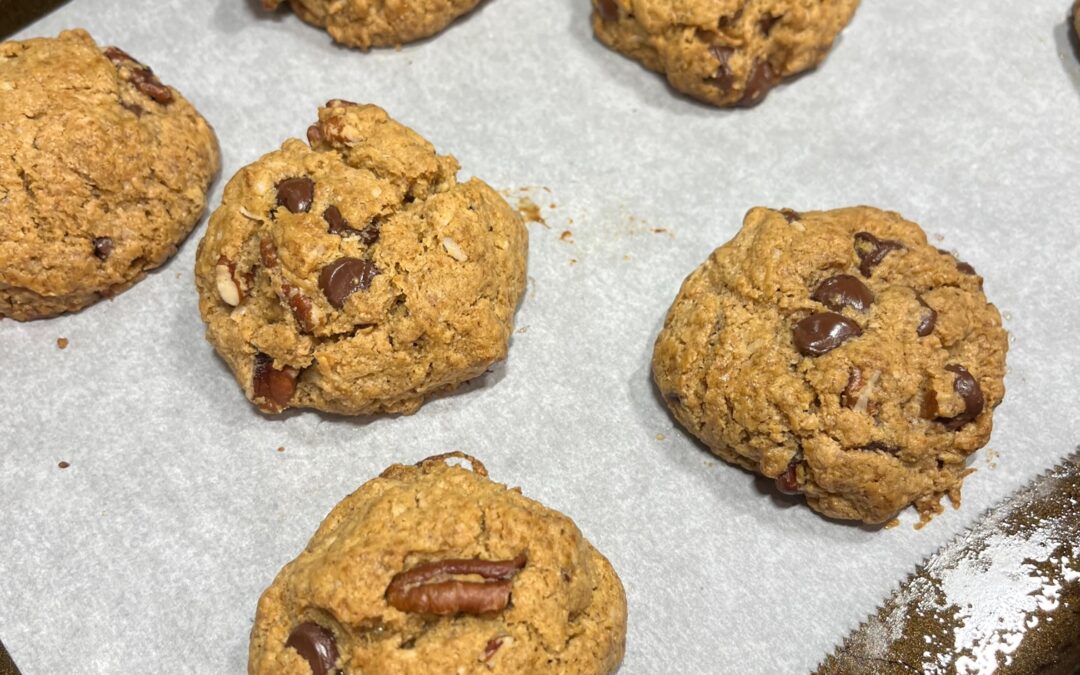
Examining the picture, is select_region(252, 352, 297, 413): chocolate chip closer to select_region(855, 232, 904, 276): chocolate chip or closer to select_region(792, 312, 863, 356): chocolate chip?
select_region(792, 312, 863, 356): chocolate chip

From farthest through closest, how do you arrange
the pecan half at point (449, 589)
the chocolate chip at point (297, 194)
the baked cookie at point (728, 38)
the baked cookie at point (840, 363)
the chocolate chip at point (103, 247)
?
the baked cookie at point (728, 38)
the chocolate chip at point (103, 247)
the chocolate chip at point (297, 194)
the baked cookie at point (840, 363)
the pecan half at point (449, 589)

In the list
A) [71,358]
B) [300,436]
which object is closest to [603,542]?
[300,436]

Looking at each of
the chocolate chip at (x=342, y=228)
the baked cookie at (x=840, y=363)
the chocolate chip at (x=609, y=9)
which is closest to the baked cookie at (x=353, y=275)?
the chocolate chip at (x=342, y=228)

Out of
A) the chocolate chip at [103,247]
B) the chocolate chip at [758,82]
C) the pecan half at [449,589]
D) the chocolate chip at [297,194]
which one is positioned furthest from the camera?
the chocolate chip at [758,82]

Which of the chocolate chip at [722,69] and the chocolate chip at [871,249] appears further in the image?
the chocolate chip at [722,69]

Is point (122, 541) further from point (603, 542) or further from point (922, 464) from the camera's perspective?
point (922, 464)

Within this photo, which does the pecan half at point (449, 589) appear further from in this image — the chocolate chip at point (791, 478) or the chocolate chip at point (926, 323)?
the chocolate chip at point (926, 323)
